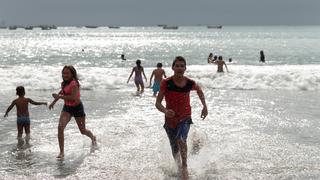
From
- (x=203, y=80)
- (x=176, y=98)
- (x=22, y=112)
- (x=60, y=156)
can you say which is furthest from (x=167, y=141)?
(x=203, y=80)

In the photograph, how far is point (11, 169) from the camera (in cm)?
773

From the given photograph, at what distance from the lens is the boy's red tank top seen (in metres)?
6.89

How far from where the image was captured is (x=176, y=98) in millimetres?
6914

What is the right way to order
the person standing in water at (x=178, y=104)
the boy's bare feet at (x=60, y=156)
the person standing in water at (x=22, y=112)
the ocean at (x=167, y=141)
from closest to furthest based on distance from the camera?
the person standing in water at (x=178, y=104), the ocean at (x=167, y=141), the boy's bare feet at (x=60, y=156), the person standing in water at (x=22, y=112)

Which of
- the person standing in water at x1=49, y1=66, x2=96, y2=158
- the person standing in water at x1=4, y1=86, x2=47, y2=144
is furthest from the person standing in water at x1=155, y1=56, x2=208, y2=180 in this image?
the person standing in water at x1=4, y1=86, x2=47, y2=144

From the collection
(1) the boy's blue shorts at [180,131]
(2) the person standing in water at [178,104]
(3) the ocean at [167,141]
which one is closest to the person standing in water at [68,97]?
(3) the ocean at [167,141]

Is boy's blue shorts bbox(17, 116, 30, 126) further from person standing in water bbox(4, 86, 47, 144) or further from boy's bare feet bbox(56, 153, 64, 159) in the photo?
boy's bare feet bbox(56, 153, 64, 159)

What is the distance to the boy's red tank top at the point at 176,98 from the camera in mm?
6895

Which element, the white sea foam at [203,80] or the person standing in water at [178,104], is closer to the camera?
the person standing in water at [178,104]

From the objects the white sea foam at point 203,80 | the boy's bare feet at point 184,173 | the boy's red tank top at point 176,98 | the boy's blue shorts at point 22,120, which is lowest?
the white sea foam at point 203,80

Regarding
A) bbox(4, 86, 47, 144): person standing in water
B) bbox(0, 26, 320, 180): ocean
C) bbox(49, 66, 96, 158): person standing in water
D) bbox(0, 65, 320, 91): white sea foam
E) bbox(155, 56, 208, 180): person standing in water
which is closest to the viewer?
bbox(155, 56, 208, 180): person standing in water

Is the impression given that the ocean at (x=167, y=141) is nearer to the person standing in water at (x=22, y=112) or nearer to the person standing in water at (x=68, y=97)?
the person standing in water at (x=22, y=112)

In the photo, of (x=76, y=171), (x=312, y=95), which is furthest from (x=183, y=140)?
(x=312, y=95)

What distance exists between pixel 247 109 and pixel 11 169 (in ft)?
27.0
